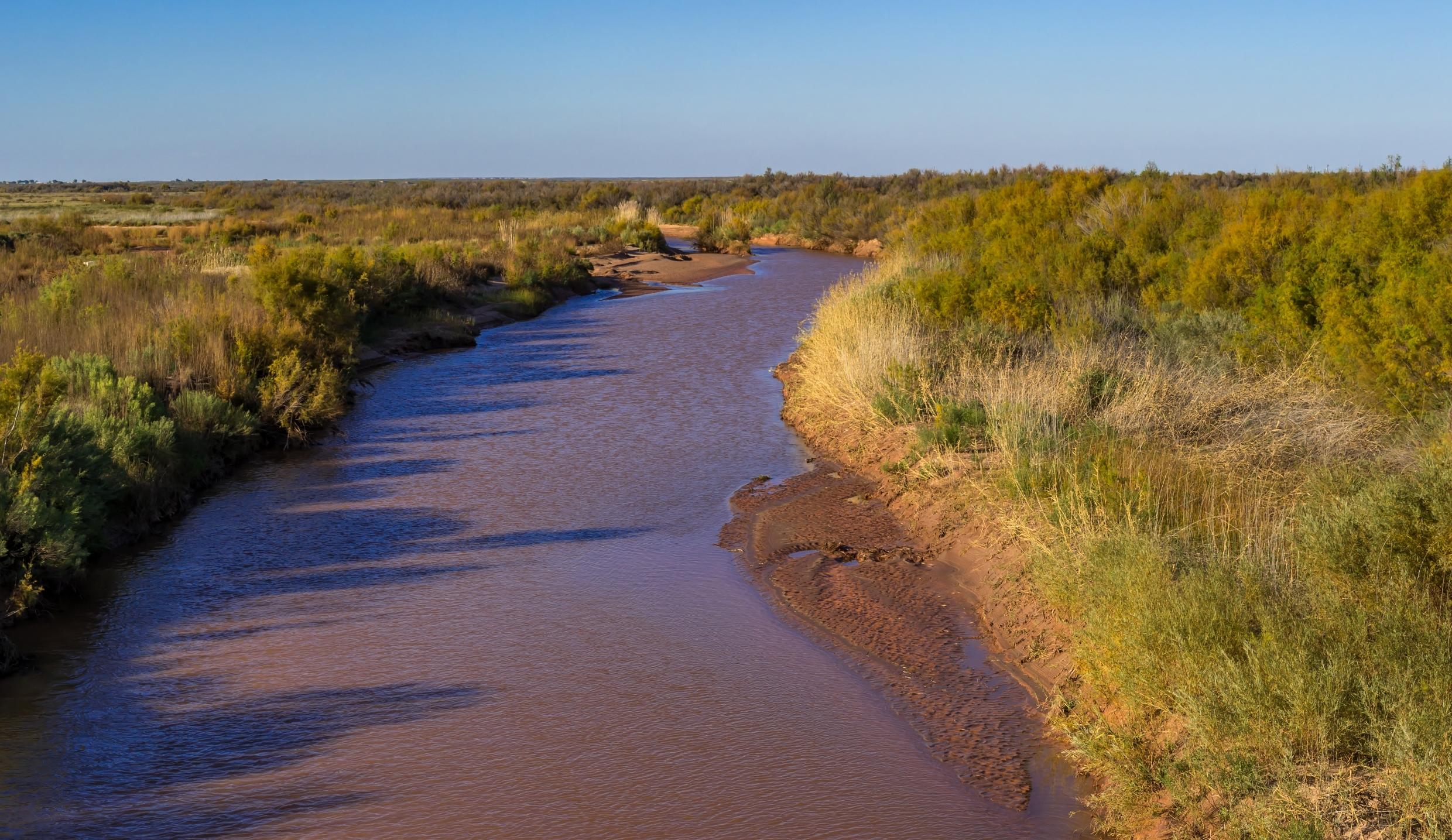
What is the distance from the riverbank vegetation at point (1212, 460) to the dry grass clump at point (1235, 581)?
0.02 metres

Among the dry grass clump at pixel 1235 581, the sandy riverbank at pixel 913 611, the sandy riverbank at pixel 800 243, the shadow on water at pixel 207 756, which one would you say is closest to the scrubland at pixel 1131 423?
the dry grass clump at pixel 1235 581

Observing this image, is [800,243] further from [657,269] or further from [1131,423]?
[1131,423]

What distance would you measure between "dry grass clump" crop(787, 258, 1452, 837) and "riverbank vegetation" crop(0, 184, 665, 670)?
632cm

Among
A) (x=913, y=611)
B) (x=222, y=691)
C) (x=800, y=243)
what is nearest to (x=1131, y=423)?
(x=913, y=611)

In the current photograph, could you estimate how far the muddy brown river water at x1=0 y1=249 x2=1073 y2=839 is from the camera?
513cm

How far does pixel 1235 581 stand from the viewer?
5.34m

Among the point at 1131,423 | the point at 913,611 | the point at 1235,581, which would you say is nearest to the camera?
the point at 1235,581

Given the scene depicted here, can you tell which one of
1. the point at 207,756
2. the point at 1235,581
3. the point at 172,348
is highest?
the point at 172,348

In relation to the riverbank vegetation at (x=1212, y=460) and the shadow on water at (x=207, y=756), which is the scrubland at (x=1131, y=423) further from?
the shadow on water at (x=207, y=756)

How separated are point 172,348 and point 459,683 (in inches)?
300

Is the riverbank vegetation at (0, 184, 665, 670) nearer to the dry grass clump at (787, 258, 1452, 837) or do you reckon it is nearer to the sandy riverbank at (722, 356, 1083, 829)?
the sandy riverbank at (722, 356, 1083, 829)

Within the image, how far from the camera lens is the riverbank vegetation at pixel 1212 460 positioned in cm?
428

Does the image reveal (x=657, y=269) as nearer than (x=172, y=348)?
No

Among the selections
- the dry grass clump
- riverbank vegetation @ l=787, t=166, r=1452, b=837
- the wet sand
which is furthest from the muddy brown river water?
the wet sand
